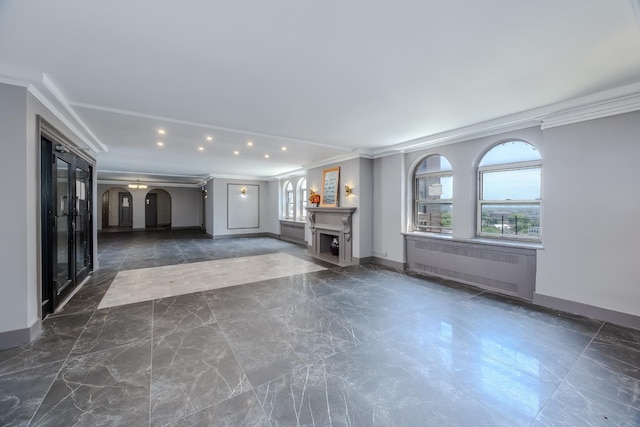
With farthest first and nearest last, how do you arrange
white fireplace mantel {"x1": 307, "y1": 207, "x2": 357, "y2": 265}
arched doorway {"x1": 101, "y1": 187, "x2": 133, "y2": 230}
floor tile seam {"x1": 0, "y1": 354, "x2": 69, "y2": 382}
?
1. arched doorway {"x1": 101, "y1": 187, "x2": 133, "y2": 230}
2. white fireplace mantel {"x1": 307, "y1": 207, "x2": 357, "y2": 265}
3. floor tile seam {"x1": 0, "y1": 354, "x2": 69, "y2": 382}

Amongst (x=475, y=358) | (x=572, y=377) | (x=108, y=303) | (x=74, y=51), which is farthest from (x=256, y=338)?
(x=74, y=51)

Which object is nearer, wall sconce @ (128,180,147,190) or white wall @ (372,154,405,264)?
white wall @ (372,154,405,264)

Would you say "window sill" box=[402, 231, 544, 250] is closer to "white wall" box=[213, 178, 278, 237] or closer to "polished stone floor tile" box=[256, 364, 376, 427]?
"polished stone floor tile" box=[256, 364, 376, 427]

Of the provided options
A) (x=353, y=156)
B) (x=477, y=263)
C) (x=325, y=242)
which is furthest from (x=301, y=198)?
(x=477, y=263)

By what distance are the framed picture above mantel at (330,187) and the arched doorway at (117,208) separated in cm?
1266

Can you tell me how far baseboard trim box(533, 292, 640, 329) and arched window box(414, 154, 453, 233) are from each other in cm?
185

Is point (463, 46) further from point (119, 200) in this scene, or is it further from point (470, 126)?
point (119, 200)

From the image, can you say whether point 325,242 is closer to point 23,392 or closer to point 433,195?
point 433,195

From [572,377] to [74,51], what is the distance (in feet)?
16.8

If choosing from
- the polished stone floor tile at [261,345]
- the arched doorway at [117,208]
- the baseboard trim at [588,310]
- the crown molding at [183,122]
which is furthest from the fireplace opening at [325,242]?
the arched doorway at [117,208]

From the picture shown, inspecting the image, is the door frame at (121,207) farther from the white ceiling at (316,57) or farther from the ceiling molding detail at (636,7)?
the ceiling molding detail at (636,7)

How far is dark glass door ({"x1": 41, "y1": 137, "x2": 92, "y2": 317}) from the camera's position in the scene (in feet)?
10.4

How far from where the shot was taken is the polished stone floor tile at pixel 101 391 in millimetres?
1673

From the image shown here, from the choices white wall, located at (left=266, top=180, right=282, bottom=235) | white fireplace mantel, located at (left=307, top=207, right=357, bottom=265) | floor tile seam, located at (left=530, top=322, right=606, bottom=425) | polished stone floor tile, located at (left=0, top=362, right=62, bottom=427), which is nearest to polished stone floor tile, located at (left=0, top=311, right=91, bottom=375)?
polished stone floor tile, located at (left=0, top=362, right=62, bottom=427)
